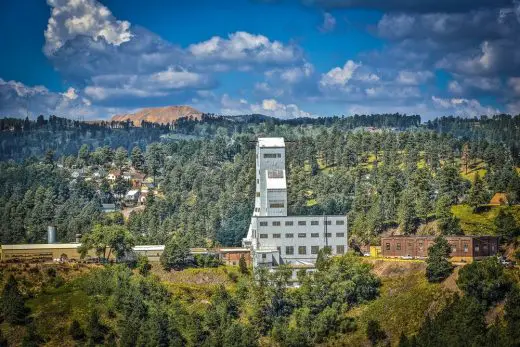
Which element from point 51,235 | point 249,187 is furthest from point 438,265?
point 249,187

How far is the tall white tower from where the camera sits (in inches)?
4139

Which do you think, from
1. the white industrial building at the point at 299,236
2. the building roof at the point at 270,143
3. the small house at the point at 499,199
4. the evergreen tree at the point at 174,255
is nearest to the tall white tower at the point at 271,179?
the building roof at the point at 270,143

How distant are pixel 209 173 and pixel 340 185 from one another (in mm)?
34254

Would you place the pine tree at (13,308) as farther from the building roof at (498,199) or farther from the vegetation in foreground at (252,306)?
the building roof at (498,199)

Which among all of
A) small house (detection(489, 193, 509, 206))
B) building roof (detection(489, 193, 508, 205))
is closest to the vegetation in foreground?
small house (detection(489, 193, 509, 206))

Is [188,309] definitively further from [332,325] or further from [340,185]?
[340,185]

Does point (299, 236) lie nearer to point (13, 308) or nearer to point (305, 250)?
point (305, 250)

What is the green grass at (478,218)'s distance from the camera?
99.7 meters

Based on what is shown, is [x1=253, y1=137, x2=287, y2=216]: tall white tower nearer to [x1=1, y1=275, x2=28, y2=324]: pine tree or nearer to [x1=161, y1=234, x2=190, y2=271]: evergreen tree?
[x1=161, y1=234, x2=190, y2=271]: evergreen tree

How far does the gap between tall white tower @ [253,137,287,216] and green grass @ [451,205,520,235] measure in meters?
22.5

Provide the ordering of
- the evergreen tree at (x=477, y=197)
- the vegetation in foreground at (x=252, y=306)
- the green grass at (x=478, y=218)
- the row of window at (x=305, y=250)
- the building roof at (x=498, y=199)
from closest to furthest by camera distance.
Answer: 1. the vegetation in foreground at (x=252, y=306)
2. the green grass at (x=478, y=218)
3. the row of window at (x=305, y=250)
4. the evergreen tree at (x=477, y=197)
5. the building roof at (x=498, y=199)

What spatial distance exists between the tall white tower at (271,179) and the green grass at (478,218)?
22.5 metres

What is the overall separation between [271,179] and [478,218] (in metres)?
26.7

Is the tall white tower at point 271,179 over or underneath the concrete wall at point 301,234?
over
